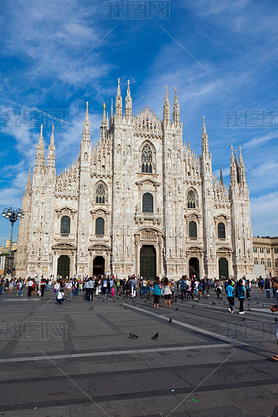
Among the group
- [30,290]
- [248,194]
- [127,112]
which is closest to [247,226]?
[248,194]

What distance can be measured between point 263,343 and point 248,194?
121 feet

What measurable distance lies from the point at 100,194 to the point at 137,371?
1309 inches

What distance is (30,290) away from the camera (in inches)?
915

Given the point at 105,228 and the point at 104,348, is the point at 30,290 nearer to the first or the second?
the point at 105,228

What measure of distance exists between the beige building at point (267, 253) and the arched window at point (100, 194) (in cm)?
3922

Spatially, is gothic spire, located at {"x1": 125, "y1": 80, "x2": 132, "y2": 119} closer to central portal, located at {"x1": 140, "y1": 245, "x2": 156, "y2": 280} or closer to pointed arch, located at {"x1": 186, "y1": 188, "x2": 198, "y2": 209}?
pointed arch, located at {"x1": 186, "y1": 188, "x2": 198, "y2": 209}

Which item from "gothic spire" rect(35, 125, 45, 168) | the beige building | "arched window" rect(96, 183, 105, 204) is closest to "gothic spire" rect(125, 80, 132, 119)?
"arched window" rect(96, 183, 105, 204)

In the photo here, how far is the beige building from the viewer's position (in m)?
65.2

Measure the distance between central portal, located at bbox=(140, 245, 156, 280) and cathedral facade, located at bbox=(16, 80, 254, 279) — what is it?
0.39 feet

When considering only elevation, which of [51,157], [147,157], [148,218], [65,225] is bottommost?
[65,225]

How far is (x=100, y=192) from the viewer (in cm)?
3828

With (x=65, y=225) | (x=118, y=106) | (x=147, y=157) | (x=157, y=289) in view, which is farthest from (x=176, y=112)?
(x=157, y=289)

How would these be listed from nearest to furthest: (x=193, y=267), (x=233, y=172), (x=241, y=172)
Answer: (x=193, y=267), (x=233, y=172), (x=241, y=172)

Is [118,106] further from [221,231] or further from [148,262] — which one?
[221,231]
